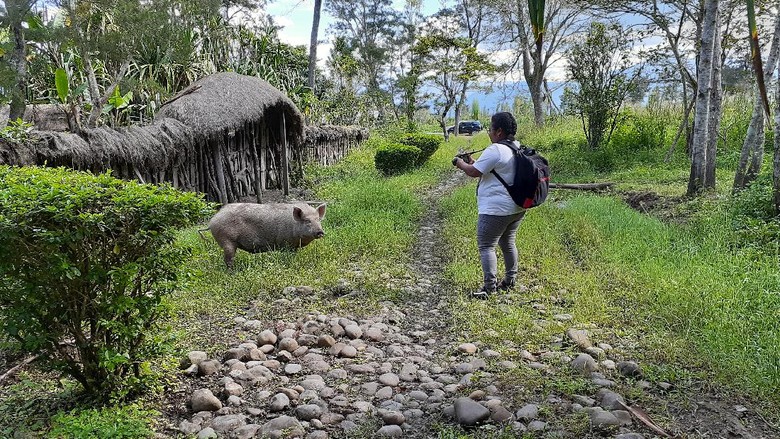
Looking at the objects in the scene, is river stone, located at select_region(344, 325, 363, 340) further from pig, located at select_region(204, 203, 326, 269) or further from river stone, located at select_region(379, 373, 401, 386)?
pig, located at select_region(204, 203, 326, 269)

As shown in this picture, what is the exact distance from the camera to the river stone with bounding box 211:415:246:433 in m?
3.12

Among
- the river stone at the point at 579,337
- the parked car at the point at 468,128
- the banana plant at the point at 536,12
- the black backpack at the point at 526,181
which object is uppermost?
the parked car at the point at 468,128

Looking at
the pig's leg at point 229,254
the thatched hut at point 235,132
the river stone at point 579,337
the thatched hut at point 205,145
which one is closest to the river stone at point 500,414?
the river stone at point 579,337

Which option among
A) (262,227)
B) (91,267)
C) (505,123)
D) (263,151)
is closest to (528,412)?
(91,267)

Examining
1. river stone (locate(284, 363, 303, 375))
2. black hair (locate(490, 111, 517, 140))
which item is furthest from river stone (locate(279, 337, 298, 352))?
black hair (locate(490, 111, 517, 140))

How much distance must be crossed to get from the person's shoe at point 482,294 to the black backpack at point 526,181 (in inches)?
36.4

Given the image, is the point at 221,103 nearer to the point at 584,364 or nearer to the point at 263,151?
the point at 263,151

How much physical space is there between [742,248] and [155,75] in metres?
13.1

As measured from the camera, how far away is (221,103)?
10.5 metres

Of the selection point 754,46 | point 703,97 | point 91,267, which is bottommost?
point 91,267

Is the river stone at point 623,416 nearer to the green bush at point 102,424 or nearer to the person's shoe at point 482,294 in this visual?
the person's shoe at point 482,294

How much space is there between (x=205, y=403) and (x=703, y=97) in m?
9.10

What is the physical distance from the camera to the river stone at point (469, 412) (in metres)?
3.16

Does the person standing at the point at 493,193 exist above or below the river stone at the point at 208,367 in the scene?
above
